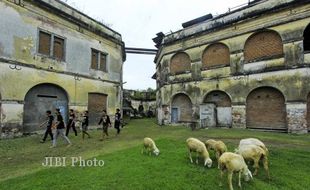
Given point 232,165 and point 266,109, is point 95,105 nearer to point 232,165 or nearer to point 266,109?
point 266,109

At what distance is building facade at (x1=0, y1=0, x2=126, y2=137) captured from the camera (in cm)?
1327

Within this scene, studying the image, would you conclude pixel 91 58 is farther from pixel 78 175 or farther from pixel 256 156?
pixel 256 156

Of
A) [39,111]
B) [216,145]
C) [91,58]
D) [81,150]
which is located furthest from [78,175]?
[91,58]

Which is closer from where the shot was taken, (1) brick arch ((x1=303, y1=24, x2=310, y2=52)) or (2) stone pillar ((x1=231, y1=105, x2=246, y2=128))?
(1) brick arch ((x1=303, y1=24, x2=310, y2=52))

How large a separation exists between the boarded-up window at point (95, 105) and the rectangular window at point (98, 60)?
2560 mm

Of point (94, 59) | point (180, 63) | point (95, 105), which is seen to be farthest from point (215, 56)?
point (95, 105)

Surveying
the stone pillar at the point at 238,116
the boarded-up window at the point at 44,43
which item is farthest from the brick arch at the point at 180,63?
the boarded-up window at the point at 44,43

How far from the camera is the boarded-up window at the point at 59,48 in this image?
16.3 metres

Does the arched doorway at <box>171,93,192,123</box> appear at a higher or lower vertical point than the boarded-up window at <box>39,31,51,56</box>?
lower

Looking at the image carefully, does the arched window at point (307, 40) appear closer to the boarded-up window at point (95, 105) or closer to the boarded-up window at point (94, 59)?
the boarded-up window at point (94, 59)

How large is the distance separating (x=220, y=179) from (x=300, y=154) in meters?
4.94

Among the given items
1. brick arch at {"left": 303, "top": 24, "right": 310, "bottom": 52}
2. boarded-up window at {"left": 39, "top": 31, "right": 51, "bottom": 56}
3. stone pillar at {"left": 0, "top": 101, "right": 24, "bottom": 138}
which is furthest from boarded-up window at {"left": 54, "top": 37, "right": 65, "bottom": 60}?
brick arch at {"left": 303, "top": 24, "right": 310, "bottom": 52}

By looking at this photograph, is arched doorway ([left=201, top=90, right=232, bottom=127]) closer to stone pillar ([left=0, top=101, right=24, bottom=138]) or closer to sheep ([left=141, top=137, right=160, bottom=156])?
sheep ([left=141, top=137, right=160, bottom=156])

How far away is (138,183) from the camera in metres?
6.06
